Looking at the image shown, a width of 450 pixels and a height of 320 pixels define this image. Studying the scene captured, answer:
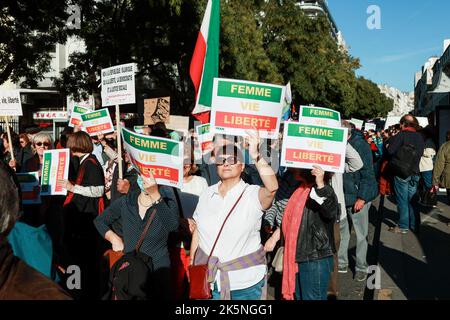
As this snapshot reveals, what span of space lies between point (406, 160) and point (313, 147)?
17.4ft

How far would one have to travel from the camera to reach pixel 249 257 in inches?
146

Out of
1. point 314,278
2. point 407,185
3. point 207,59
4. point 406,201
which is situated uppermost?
point 207,59

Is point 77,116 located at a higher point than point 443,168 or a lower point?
higher

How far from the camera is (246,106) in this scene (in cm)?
390

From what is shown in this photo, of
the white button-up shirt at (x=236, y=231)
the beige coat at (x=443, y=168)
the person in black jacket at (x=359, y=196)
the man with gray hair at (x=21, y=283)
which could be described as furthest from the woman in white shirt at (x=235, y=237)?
the beige coat at (x=443, y=168)

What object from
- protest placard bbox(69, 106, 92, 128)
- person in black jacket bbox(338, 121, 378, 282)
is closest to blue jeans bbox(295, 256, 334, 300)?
person in black jacket bbox(338, 121, 378, 282)

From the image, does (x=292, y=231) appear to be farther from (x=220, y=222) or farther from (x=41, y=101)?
(x=41, y=101)

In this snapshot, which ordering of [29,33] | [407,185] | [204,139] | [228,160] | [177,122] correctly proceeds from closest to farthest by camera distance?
[228,160]
[204,139]
[407,185]
[177,122]
[29,33]

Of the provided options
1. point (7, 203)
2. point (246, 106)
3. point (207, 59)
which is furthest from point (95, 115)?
point (7, 203)

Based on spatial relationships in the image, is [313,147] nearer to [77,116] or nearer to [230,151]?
[230,151]

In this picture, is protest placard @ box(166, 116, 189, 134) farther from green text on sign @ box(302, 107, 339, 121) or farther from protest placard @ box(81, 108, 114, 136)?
green text on sign @ box(302, 107, 339, 121)

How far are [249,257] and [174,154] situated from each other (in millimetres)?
937

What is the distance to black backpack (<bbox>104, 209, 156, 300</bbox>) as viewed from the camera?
11.9 feet

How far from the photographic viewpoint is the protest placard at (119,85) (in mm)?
6789
